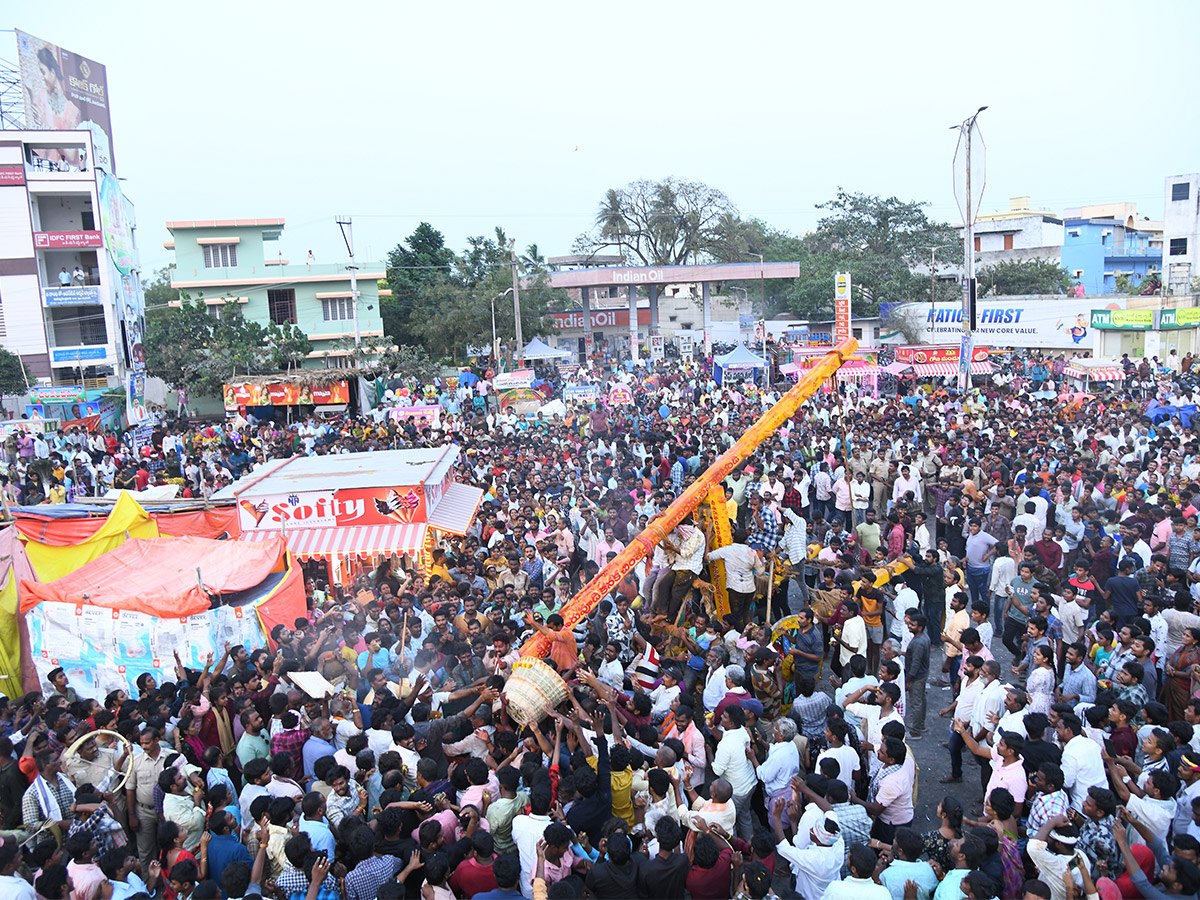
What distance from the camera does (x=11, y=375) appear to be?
92.1ft

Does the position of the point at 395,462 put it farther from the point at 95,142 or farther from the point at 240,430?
the point at 95,142

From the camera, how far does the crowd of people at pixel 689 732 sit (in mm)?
4465

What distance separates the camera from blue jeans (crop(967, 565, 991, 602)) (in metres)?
9.15

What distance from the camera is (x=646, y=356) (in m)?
41.0

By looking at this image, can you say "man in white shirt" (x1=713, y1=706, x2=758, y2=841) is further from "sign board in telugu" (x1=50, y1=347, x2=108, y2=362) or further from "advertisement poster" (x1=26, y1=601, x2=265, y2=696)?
"sign board in telugu" (x1=50, y1=347, x2=108, y2=362)

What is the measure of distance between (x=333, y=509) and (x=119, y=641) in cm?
276

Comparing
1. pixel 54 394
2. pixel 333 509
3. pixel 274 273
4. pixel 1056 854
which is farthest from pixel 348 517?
pixel 274 273

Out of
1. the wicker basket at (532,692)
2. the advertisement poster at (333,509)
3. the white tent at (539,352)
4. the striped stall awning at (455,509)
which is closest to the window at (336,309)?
the white tent at (539,352)

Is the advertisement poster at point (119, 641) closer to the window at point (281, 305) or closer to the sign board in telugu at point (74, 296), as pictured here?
the sign board in telugu at point (74, 296)

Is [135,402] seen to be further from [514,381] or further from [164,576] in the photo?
[164,576]

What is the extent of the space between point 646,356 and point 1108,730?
36.2 meters

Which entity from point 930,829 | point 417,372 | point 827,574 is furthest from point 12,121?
point 930,829

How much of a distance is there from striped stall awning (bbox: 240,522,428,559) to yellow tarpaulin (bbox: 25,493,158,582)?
3.74 feet

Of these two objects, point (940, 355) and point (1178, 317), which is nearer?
point (940, 355)
